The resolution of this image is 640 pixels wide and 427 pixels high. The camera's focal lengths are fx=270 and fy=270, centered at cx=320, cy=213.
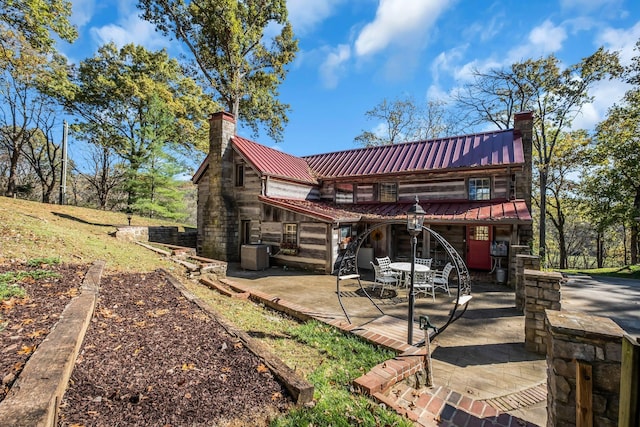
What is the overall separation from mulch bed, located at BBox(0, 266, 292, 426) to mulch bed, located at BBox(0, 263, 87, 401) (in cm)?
1

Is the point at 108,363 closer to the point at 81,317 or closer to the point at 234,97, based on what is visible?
the point at 81,317

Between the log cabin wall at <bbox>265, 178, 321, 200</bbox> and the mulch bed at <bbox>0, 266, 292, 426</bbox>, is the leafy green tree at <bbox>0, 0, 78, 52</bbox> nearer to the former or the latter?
the log cabin wall at <bbox>265, 178, 321, 200</bbox>

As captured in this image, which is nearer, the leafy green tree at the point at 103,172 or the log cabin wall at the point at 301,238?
the log cabin wall at the point at 301,238

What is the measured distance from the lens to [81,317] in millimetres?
3641

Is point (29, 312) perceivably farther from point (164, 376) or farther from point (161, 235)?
point (161, 235)

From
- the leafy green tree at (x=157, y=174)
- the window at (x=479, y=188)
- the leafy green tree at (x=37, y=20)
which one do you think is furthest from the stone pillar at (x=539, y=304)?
the leafy green tree at (x=157, y=174)

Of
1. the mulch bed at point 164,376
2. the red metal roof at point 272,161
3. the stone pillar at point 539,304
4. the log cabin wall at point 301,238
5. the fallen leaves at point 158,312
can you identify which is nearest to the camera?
the mulch bed at point 164,376

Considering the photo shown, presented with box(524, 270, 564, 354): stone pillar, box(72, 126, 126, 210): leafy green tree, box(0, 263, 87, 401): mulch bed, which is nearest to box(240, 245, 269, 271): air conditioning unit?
box(0, 263, 87, 401): mulch bed

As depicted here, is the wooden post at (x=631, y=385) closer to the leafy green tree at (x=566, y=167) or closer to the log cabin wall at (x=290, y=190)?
the log cabin wall at (x=290, y=190)

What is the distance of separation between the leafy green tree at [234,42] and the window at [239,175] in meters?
7.37

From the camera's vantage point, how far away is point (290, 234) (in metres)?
12.6

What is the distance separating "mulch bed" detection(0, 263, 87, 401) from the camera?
8.78 ft

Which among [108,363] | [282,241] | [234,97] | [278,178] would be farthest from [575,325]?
[234,97]

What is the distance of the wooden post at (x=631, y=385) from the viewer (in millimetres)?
1511
